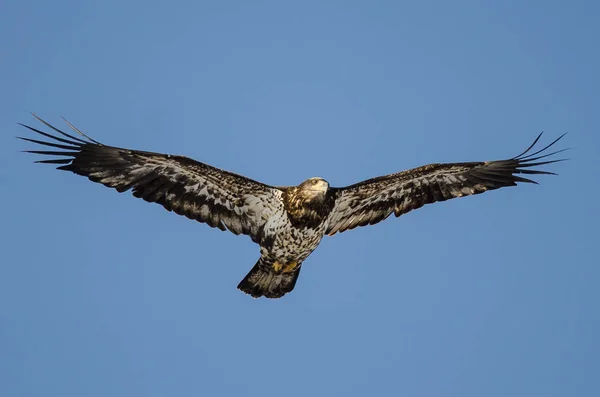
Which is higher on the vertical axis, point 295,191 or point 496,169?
point 496,169

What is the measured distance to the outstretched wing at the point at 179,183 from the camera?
1680 cm

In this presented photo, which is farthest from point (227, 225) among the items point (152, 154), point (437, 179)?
point (437, 179)

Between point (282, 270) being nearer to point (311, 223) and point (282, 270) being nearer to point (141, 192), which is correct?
point (311, 223)

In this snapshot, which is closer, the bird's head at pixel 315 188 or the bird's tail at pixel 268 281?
the bird's head at pixel 315 188

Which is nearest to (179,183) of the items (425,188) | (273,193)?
(273,193)

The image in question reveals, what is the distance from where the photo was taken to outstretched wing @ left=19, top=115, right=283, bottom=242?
16.8m

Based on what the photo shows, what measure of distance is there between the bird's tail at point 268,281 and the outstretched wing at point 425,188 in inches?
38.0

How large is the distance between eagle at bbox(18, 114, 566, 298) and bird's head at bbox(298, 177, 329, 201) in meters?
0.01

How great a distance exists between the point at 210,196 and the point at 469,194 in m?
4.25

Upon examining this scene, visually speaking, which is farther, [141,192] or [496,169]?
[496,169]

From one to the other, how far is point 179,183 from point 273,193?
1.44 meters

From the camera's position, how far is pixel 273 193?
56.6 ft

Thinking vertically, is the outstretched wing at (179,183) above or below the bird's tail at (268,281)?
above

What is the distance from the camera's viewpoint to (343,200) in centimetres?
1789
